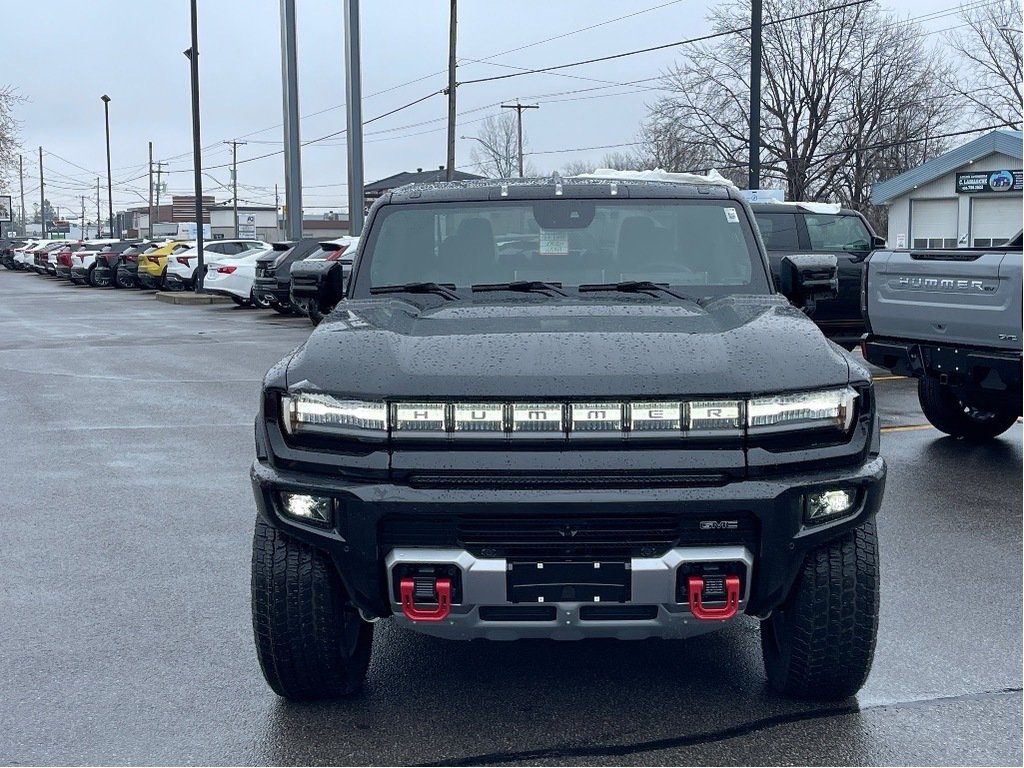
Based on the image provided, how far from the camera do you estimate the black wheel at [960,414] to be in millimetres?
9641

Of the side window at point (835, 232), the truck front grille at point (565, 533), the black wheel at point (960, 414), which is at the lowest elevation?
the black wheel at point (960, 414)

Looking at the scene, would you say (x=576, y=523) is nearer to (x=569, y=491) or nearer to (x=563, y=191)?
(x=569, y=491)

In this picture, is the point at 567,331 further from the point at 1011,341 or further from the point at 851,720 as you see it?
the point at 1011,341

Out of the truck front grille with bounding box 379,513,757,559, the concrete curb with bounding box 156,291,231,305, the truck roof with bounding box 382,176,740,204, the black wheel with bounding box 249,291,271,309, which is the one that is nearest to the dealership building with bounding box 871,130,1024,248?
the black wheel with bounding box 249,291,271,309

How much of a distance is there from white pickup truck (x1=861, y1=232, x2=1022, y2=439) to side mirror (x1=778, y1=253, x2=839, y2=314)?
3.02 meters

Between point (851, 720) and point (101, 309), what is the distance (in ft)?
96.3

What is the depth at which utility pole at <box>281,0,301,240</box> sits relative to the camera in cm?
3559

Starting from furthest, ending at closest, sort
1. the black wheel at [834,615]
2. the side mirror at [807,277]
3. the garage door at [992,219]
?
the garage door at [992,219], the side mirror at [807,277], the black wheel at [834,615]

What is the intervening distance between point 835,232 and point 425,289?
11.0 m

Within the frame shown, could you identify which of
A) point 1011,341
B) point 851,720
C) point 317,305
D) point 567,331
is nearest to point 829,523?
point 851,720

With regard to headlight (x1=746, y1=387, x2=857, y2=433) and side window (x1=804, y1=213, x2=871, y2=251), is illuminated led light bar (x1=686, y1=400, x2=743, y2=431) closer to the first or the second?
headlight (x1=746, y1=387, x2=857, y2=433)

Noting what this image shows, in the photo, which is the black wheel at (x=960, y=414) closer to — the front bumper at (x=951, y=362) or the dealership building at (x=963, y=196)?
the front bumper at (x=951, y=362)

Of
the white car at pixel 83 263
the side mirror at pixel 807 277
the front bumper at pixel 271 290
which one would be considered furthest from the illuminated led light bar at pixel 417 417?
the white car at pixel 83 263

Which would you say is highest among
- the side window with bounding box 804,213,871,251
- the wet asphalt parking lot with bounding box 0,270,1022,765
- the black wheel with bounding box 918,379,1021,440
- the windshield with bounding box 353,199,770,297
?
the side window with bounding box 804,213,871,251
